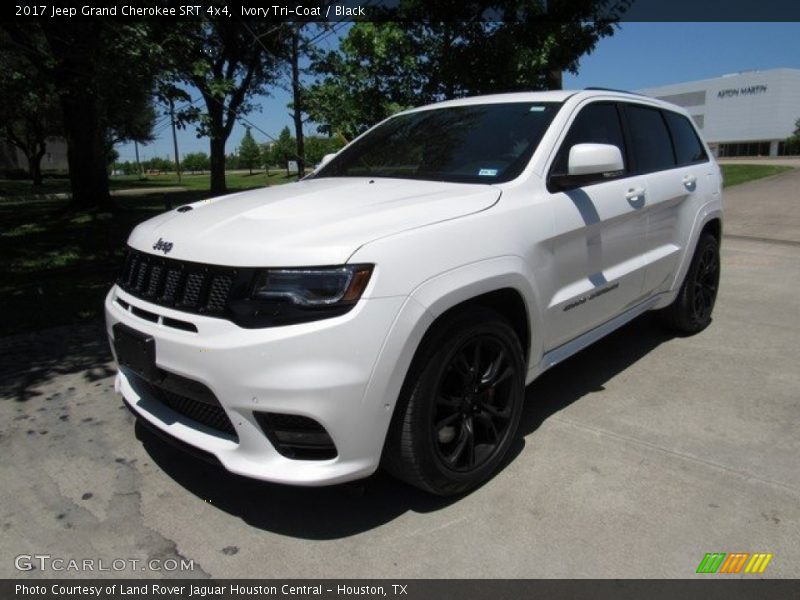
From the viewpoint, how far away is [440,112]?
410cm

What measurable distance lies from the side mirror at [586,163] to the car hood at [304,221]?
431 millimetres

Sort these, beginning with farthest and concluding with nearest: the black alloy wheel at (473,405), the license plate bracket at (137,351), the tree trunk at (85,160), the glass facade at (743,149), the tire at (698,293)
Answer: the glass facade at (743,149), the tree trunk at (85,160), the tire at (698,293), the black alloy wheel at (473,405), the license plate bracket at (137,351)

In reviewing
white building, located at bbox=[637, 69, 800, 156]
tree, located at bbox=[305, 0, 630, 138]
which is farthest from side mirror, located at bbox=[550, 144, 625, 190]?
white building, located at bbox=[637, 69, 800, 156]

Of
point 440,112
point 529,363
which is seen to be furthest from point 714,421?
point 440,112

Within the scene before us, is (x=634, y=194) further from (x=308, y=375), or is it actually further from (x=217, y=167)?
(x=217, y=167)

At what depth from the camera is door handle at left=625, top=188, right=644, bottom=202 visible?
3.80 m

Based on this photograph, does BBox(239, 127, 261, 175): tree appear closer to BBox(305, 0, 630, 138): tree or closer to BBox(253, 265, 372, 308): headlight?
BBox(305, 0, 630, 138): tree

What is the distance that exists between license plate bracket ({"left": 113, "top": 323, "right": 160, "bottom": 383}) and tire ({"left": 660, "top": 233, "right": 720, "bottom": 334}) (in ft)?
12.7

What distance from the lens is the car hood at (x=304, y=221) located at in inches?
95.1

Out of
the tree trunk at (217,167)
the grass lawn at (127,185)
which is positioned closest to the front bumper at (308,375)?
the grass lawn at (127,185)

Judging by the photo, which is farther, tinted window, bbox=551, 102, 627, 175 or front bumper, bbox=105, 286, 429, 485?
tinted window, bbox=551, 102, 627, 175

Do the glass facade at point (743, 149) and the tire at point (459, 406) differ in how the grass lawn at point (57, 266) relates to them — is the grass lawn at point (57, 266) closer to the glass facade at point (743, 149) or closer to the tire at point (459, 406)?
the tire at point (459, 406)
